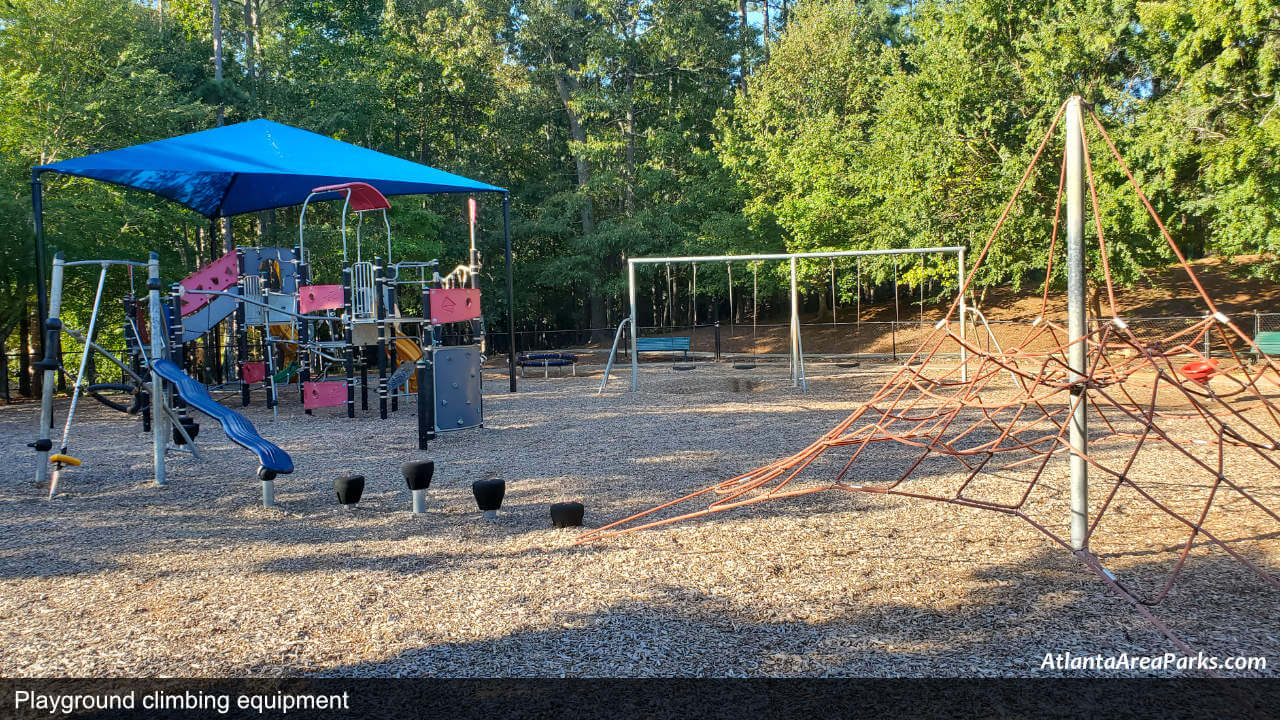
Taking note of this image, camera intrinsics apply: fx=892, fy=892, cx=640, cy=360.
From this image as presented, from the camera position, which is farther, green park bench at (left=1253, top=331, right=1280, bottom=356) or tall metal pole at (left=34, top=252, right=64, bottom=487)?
Answer: green park bench at (left=1253, top=331, right=1280, bottom=356)

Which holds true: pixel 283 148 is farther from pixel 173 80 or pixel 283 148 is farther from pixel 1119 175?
pixel 1119 175

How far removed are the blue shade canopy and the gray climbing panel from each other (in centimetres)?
322

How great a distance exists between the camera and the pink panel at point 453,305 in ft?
34.6

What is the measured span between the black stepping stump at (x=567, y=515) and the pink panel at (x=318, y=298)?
700 centimetres

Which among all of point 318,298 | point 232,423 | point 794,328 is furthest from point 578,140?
point 232,423

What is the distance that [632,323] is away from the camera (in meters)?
15.4

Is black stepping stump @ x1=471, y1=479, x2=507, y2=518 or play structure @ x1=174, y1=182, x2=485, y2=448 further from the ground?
play structure @ x1=174, y1=182, x2=485, y2=448

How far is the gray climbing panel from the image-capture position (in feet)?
31.7

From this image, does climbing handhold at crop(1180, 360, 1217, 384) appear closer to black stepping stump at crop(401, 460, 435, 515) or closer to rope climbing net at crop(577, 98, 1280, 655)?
rope climbing net at crop(577, 98, 1280, 655)

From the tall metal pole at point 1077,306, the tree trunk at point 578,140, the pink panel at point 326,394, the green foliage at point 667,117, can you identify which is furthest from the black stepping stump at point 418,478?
the tree trunk at point 578,140

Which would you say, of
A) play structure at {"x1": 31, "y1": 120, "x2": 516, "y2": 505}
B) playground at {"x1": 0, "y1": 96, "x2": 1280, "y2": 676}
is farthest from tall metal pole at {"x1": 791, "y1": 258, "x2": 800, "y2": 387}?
play structure at {"x1": 31, "y1": 120, "x2": 516, "y2": 505}

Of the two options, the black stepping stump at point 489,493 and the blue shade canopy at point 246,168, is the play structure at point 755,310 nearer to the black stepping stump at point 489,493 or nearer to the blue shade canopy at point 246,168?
the blue shade canopy at point 246,168

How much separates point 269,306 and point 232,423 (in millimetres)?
2073

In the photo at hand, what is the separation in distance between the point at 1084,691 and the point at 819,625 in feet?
3.41
